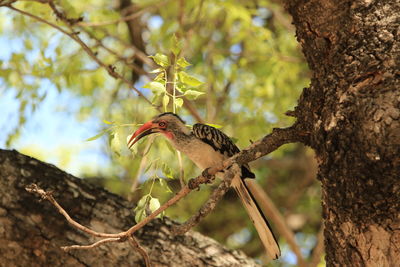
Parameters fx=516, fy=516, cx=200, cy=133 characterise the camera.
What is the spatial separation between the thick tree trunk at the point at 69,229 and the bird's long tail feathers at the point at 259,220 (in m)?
0.25

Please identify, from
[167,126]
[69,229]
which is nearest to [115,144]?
[69,229]

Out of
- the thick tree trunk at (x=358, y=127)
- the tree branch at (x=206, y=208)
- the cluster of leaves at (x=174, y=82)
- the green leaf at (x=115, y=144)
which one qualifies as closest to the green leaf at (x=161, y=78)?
the cluster of leaves at (x=174, y=82)

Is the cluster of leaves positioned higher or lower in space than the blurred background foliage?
lower

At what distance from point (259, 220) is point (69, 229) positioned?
1.14m

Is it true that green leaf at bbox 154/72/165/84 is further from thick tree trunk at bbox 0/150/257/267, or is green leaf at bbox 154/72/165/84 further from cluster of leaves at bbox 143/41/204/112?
thick tree trunk at bbox 0/150/257/267

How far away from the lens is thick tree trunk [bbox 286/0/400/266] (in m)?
1.99

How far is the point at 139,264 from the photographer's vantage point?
2816 mm

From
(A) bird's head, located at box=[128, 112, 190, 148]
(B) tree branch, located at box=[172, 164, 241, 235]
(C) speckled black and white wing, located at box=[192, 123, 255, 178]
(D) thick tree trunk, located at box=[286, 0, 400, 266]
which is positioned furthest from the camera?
(C) speckled black and white wing, located at box=[192, 123, 255, 178]

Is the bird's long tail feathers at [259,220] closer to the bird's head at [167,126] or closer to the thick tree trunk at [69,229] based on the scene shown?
the thick tree trunk at [69,229]

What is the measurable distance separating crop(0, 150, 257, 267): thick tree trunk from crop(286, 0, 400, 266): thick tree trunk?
1016mm

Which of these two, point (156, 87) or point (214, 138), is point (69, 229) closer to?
point (156, 87)

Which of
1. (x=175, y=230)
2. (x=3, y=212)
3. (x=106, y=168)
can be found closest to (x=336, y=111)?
(x=175, y=230)

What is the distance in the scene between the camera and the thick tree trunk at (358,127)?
6.52 ft

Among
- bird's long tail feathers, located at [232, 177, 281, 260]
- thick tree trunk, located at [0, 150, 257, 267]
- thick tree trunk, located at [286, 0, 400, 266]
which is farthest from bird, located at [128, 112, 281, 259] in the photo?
thick tree trunk, located at [286, 0, 400, 266]
